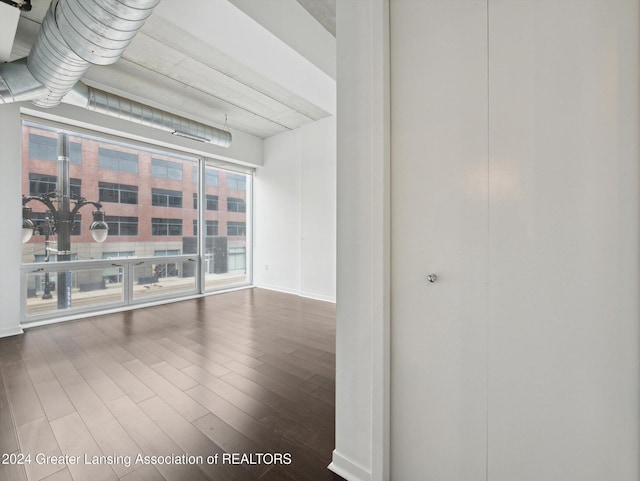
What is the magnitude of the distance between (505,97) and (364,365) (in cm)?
139

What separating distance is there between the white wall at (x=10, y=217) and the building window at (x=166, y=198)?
1.84 metres

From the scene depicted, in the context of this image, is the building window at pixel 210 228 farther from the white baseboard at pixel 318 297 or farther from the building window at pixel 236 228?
the white baseboard at pixel 318 297

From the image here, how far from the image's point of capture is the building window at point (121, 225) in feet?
15.5

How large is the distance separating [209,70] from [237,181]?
3.19 metres

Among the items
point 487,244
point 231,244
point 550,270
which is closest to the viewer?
A: point 550,270

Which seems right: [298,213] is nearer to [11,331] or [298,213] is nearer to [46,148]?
[46,148]

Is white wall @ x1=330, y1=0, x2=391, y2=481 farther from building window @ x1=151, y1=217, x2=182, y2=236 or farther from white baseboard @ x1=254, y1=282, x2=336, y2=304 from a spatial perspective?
building window @ x1=151, y1=217, x2=182, y2=236

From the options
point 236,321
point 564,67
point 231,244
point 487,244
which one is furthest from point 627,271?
point 231,244

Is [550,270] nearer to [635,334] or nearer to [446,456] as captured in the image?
[635,334]

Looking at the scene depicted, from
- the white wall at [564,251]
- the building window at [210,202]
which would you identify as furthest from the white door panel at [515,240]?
the building window at [210,202]

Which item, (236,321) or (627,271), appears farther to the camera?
(236,321)

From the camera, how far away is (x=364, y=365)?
144 centimetres

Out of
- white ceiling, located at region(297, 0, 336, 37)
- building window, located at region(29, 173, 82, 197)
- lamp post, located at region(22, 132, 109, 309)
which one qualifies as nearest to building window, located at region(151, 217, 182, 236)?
lamp post, located at region(22, 132, 109, 309)

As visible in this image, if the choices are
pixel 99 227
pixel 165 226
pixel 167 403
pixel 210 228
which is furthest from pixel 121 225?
pixel 167 403
